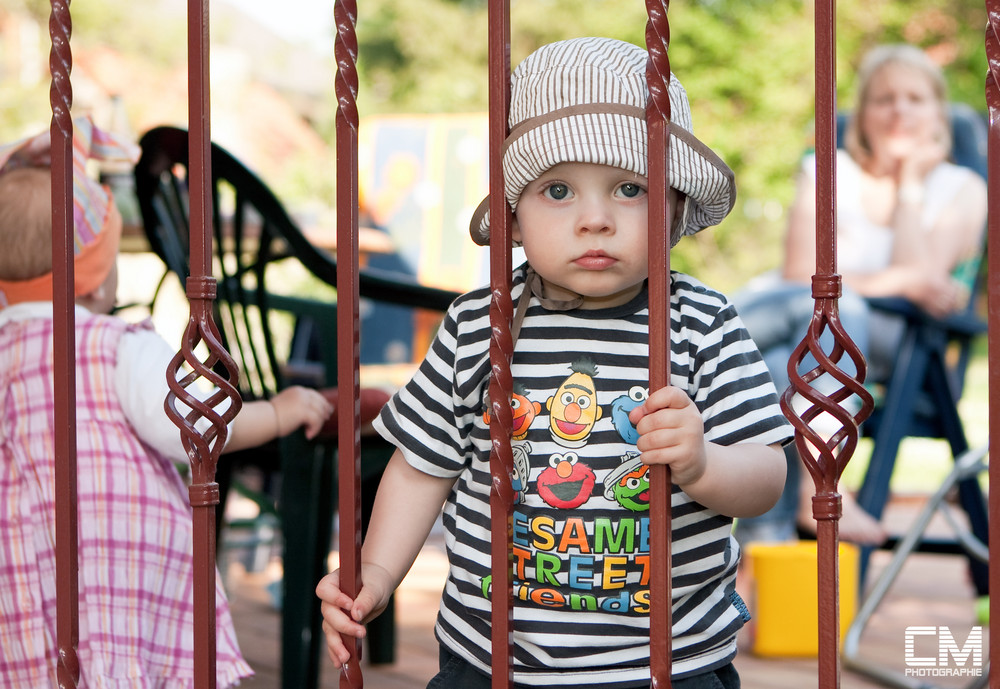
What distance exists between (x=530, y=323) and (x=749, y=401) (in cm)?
28

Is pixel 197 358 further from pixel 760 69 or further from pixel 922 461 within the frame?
pixel 760 69

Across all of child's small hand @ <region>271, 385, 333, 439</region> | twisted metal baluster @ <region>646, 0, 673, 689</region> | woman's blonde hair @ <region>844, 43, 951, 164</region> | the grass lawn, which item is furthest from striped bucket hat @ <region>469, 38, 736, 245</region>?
the grass lawn

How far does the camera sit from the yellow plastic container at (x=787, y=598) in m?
2.53

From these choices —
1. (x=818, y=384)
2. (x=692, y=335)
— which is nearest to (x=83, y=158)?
(x=692, y=335)

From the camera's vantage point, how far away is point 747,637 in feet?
8.72

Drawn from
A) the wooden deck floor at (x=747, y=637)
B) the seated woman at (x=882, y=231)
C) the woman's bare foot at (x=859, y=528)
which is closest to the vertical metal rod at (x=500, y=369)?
the wooden deck floor at (x=747, y=637)

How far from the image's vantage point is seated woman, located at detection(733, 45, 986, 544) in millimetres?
2916

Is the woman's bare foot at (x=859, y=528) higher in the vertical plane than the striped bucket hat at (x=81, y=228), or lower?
lower

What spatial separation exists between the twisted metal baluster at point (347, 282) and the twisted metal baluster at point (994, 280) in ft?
1.96

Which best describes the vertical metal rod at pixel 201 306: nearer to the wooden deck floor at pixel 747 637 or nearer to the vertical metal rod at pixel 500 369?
the vertical metal rod at pixel 500 369

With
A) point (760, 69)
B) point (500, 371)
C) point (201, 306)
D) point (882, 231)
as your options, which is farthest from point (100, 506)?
point (760, 69)

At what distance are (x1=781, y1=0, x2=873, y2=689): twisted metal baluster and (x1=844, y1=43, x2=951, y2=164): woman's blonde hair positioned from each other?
2545 millimetres

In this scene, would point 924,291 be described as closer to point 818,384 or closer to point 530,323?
point 818,384

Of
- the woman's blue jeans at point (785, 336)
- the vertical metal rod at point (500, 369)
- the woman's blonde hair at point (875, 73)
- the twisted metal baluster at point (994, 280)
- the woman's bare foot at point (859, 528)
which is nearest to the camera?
the twisted metal baluster at point (994, 280)
